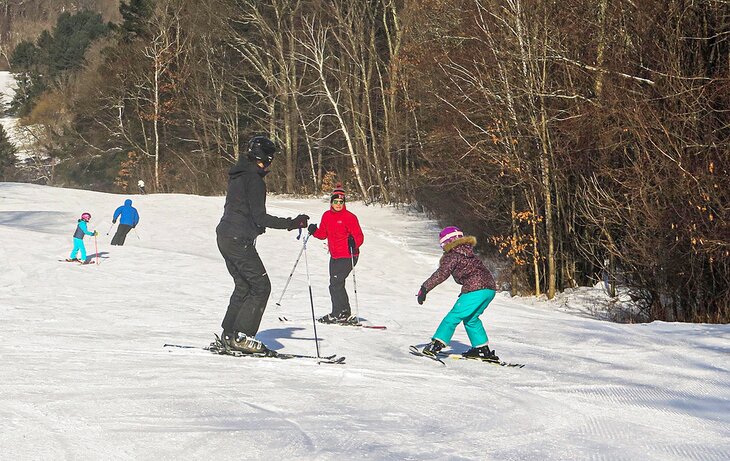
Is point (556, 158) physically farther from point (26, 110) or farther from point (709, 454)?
point (26, 110)

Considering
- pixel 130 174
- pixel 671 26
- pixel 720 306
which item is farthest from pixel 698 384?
pixel 130 174

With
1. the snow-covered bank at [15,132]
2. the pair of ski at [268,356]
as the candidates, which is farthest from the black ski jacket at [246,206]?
the snow-covered bank at [15,132]

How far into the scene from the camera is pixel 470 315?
350 inches

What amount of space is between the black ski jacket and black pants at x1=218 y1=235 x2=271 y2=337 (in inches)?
4.0

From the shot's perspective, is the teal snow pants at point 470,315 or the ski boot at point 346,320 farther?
the ski boot at point 346,320

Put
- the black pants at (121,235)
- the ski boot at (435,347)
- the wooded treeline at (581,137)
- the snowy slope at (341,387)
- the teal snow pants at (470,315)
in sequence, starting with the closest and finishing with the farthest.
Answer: the snowy slope at (341,387) < the teal snow pants at (470,315) < the ski boot at (435,347) < the wooded treeline at (581,137) < the black pants at (121,235)

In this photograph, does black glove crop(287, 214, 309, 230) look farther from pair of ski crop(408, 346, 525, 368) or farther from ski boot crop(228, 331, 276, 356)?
pair of ski crop(408, 346, 525, 368)

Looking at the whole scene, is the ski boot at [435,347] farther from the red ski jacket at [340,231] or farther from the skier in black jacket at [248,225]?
the red ski jacket at [340,231]

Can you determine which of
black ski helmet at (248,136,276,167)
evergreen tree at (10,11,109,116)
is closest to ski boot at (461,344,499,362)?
black ski helmet at (248,136,276,167)

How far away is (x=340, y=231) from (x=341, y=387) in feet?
16.5

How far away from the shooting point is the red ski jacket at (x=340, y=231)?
1200 cm

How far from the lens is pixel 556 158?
744 inches

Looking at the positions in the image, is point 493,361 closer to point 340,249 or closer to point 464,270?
point 464,270

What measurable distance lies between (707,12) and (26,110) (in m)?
74.2
